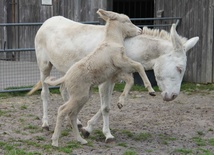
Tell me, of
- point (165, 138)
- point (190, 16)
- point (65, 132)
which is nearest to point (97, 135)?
point (65, 132)

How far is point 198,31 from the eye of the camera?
11.2m

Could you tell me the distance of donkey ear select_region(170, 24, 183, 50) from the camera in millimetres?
6020

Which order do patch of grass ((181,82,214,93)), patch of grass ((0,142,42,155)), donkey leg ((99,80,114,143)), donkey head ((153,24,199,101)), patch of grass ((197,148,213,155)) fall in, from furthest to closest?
1. patch of grass ((181,82,214,93))
2. donkey leg ((99,80,114,143))
3. donkey head ((153,24,199,101))
4. patch of grass ((197,148,213,155))
5. patch of grass ((0,142,42,155))

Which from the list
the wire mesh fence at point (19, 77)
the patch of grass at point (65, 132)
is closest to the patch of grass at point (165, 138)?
the patch of grass at point (65, 132)

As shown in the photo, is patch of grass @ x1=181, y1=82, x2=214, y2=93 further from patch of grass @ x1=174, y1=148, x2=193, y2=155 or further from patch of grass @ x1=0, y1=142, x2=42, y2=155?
patch of grass @ x1=0, y1=142, x2=42, y2=155

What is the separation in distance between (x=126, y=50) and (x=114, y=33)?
0.90 ft

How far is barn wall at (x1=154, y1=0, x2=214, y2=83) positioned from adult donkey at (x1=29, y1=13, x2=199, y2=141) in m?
4.59

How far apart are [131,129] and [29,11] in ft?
27.6

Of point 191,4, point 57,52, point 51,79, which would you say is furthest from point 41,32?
point 191,4

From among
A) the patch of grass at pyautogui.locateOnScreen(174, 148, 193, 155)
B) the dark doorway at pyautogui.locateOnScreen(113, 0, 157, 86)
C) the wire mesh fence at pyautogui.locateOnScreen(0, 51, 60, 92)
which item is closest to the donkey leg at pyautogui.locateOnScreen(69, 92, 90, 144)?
the patch of grass at pyautogui.locateOnScreen(174, 148, 193, 155)

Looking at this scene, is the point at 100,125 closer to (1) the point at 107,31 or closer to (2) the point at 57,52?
(2) the point at 57,52

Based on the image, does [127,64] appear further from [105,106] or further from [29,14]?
[29,14]

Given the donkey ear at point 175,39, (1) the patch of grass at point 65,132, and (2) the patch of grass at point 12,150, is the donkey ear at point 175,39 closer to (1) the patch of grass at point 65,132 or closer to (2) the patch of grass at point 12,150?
(1) the patch of grass at point 65,132

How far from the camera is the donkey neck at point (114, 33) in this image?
616cm
